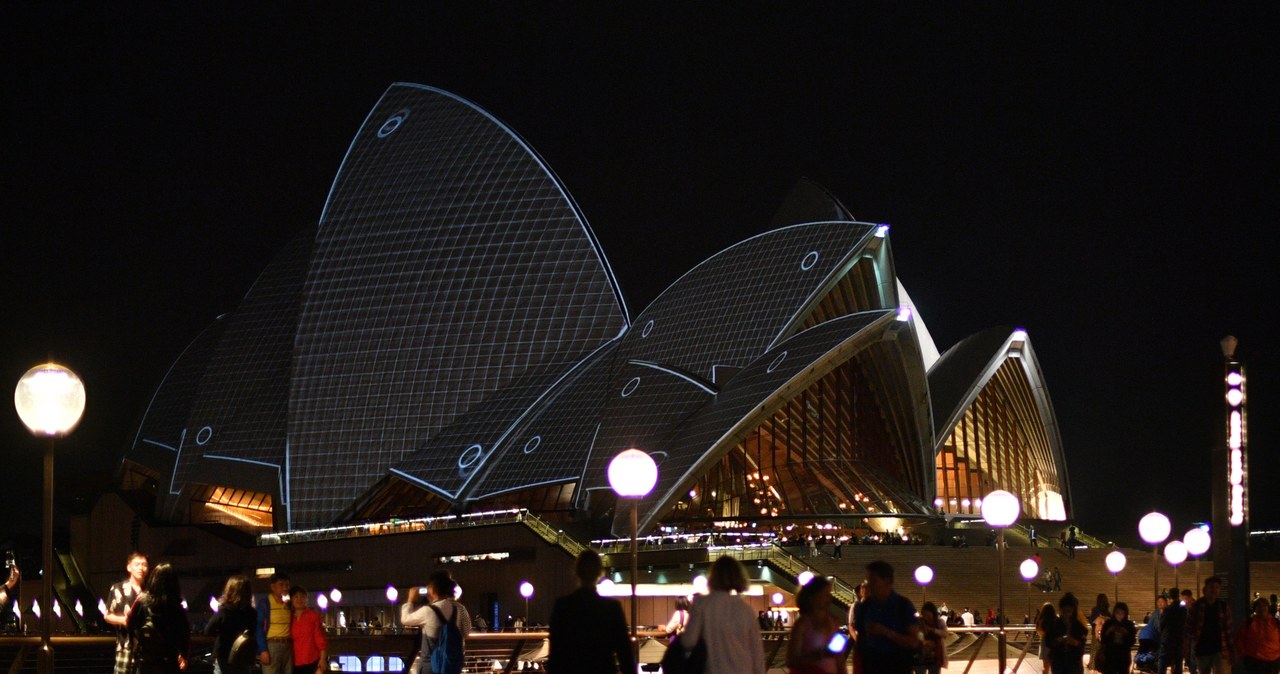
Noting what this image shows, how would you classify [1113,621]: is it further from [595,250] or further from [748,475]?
[595,250]

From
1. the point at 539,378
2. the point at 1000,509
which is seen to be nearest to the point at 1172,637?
the point at 1000,509

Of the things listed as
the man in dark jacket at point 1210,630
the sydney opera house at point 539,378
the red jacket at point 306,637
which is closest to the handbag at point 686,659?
the red jacket at point 306,637

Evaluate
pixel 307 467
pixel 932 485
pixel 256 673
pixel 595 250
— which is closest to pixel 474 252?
pixel 595 250

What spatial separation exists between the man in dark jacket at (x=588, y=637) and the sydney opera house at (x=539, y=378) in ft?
111

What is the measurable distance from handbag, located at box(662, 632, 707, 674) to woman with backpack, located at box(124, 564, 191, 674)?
3562 millimetres

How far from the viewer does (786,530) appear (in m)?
44.1

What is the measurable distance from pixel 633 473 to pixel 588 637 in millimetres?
3941

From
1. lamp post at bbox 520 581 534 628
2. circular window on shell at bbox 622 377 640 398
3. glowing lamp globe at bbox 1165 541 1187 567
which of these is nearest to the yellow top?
glowing lamp globe at bbox 1165 541 1187 567

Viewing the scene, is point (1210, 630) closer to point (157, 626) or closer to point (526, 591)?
point (157, 626)

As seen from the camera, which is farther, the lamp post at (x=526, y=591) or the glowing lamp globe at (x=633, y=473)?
the lamp post at (x=526, y=591)

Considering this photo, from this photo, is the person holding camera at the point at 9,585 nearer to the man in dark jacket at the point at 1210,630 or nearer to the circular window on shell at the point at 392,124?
the man in dark jacket at the point at 1210,630

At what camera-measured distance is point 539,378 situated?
50.7m

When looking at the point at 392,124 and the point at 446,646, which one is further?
the point at 392,124

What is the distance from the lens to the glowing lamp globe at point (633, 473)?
12500 mm
